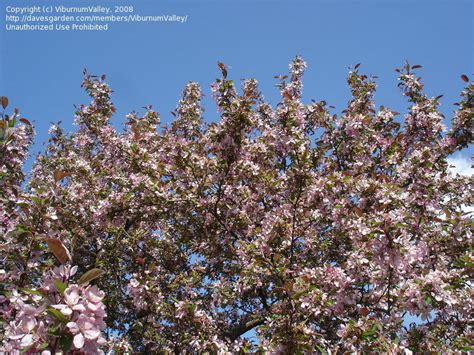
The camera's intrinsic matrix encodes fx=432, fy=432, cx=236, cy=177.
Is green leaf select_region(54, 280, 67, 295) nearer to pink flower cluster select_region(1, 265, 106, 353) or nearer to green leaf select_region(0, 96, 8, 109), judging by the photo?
pink flower cluster select_region(1, 265, 106, 353)

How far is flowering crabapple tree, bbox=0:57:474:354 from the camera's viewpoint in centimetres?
358

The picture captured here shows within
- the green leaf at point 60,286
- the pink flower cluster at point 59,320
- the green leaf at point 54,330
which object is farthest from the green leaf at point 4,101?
the green leaf at point 54,330

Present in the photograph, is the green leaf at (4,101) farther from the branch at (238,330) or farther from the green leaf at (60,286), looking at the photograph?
the branch at (238,330)

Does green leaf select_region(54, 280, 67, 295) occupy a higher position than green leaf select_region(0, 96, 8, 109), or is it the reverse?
green leaf select_region(0, 96, 8, 109)

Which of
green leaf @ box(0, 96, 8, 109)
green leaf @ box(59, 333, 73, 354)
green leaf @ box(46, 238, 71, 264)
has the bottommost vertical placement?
green leaf @ box(59, 333, 73, 354)

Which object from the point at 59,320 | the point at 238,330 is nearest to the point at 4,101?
the point at 59,320

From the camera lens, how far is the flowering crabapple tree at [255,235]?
358cm

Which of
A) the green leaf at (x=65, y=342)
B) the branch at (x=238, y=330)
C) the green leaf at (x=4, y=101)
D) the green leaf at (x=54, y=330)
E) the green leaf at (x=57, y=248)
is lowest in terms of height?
the green leaf at (x=65, y=342)

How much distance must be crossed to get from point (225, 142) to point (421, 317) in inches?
121

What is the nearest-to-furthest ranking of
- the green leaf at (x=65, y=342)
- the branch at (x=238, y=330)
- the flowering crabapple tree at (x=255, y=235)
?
the green leaf at (x=65, y=342) → the flowering crabapple tree at (x=255, y=235) → the branch at (x=238, y=330)

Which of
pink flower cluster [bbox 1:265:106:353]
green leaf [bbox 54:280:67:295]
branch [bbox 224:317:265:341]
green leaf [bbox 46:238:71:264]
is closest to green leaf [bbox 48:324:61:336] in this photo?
pink flower cluster [bbox 1:265:106:353]

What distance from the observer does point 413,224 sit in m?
4.82

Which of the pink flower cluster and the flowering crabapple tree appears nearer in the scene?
the pink flower cluster

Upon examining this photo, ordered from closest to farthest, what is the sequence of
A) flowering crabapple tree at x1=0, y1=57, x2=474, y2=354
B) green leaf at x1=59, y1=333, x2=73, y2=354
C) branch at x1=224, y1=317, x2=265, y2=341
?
green leaf at x1=59, y1=333, x2=73, y2=354, flowering crabapple tree at x1=0, y1=57, x2=474, y2=354, branch at x1=224, y1=317, x2=265, y2=341
